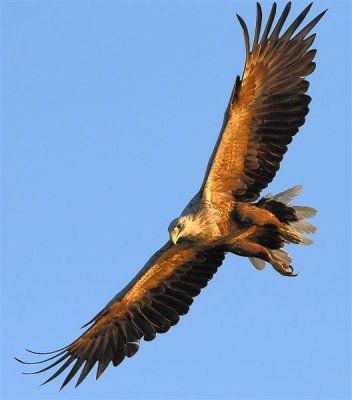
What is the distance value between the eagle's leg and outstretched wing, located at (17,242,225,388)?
81 cm

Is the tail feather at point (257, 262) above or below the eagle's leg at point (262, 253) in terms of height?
above

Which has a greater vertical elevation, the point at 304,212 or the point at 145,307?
the point at 304,212

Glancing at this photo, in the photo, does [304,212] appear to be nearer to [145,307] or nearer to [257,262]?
[257,262]

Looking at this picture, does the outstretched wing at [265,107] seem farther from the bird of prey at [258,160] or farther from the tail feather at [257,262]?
the tail feather at [257,262]

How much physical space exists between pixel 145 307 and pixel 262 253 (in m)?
1.89

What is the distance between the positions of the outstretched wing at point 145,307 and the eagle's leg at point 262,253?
2.65 feet

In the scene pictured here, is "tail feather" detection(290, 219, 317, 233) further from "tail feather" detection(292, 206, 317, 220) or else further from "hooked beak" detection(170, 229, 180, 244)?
"hooked beak" detection(170, 229, 180, 244)

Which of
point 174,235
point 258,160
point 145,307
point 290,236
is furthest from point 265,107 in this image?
point 145,307

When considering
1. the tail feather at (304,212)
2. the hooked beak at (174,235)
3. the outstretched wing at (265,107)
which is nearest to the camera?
the hooked beak at (174,235)

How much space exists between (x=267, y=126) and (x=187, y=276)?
2224mm

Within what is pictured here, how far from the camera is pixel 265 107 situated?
1390 cm

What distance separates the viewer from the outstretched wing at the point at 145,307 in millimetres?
14836

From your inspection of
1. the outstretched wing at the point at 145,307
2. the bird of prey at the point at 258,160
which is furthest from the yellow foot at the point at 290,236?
the outstretched wing at the point at 145,307

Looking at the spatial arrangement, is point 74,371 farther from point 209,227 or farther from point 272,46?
point 272,46
